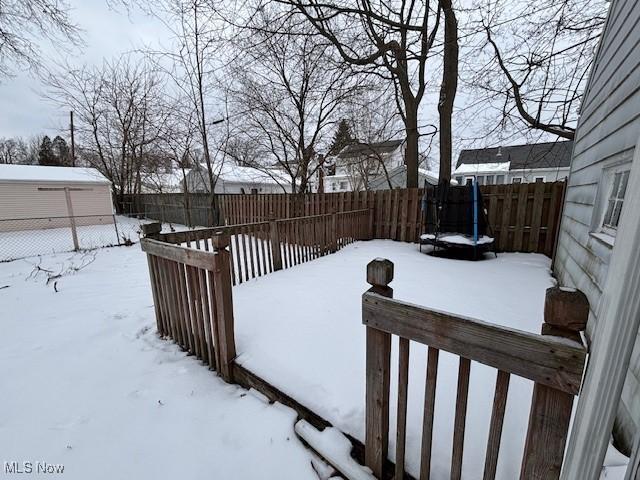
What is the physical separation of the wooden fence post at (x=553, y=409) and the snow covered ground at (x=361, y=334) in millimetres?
525

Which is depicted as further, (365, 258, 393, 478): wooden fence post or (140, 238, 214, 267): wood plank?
(140, 238, 214, 267): wood plank

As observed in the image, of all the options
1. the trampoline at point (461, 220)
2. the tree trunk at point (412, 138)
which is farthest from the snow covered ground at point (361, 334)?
the tree trunk at point (412, 138)

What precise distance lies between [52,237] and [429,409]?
14.0m

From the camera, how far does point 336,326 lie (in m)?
2.70

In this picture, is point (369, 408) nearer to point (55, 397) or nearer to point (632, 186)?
point (632, 186)

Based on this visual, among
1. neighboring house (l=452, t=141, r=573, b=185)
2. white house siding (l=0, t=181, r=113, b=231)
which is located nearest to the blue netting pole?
white house siding (l=0, t=181, r=113, b=231)

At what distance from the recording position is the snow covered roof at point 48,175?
12250 millimetres

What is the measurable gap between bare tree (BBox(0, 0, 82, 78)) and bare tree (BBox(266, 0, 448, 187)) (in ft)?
13.3

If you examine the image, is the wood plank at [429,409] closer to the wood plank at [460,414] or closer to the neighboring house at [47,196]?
the wood plank at [460,414]

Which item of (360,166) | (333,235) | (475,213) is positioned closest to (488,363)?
(475,213)

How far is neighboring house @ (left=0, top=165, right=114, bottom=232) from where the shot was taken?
12.1 meters

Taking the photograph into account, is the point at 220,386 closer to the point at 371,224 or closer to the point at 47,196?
the point at 371,224

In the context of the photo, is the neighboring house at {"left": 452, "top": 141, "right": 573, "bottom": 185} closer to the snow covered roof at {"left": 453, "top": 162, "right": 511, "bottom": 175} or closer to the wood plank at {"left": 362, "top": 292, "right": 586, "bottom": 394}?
the snow covered roof at {"left": 453, "top": 162, "right": 511, "bottom": 175}

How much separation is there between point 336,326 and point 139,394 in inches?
67.7
